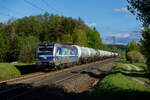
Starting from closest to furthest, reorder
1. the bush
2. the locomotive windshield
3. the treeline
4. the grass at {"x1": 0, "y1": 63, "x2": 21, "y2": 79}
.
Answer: the grass at {"x1": 0, "y1": 63, "x2": 21, "y2": 79} → the locomotive windshield → the bush → the treeline

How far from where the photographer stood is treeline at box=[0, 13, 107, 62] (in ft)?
153

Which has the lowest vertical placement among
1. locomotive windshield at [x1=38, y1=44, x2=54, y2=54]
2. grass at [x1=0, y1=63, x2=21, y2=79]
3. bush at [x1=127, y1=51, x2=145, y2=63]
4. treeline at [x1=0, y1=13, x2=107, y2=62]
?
grass at [x1=0, y1=63, x2=21, y2=79]

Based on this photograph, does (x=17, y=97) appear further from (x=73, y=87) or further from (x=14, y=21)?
(x=14, y=21)

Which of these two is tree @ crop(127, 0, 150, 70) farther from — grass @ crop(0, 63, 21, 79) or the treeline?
the treeline

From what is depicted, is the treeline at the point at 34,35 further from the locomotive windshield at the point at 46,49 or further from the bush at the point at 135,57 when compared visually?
the locomotive windshield at the point at 46,49

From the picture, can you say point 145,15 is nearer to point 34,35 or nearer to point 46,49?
point 46,49

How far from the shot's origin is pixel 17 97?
993cm

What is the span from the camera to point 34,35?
248 feet

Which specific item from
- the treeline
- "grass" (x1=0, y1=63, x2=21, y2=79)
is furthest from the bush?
"grass" (x1=0, y1=63, x2=21, y2=79)

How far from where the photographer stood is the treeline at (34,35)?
4653cm

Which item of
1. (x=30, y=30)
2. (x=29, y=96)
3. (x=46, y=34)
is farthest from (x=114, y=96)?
(x=30, y=30)

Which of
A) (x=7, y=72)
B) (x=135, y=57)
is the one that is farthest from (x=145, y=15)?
(x=135, y=57)

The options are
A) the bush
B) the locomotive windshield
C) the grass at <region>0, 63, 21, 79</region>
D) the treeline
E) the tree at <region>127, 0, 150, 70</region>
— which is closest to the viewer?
the tree at <region>127, 0, 150, 70</region>

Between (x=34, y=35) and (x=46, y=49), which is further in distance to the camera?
(x=34, y=35)
